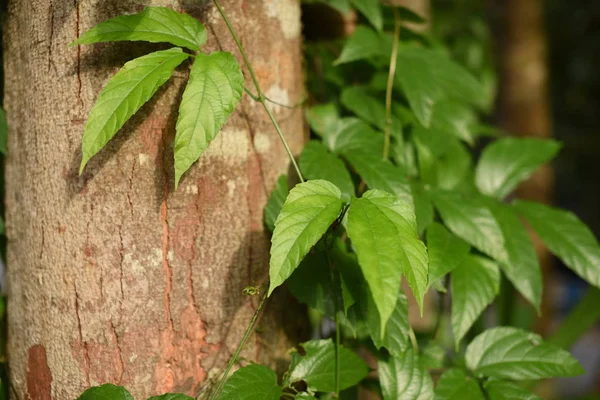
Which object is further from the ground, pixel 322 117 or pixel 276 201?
pixel 322 117

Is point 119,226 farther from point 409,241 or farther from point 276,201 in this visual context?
point 409,241

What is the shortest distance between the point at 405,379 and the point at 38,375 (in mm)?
627

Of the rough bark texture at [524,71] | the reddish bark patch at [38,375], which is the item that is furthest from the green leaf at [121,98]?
the rough bark texture at [524,71]

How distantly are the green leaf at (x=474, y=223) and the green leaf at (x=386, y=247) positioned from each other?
29cm

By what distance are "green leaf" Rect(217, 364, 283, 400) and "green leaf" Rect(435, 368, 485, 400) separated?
0.30m

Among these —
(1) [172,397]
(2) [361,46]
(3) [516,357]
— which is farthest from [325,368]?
(2) [361,46]

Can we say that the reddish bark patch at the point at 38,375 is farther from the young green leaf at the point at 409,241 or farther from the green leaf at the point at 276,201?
the young green leaf at the point at 409,241

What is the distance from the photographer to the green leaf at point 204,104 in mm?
713

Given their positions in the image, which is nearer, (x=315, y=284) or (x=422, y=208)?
(x=315, y=284)

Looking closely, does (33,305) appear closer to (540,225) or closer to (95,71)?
(95,71)

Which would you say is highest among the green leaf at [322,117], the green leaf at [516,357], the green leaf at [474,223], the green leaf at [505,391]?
the green leaf at [322,117]

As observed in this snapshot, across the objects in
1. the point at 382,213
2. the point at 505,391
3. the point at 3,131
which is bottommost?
the point at 505,391

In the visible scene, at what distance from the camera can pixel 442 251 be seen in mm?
927

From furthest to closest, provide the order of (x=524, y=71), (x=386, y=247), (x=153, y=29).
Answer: (x=524, y=71) → (x=153, y=29) → (x=386, y=247)
